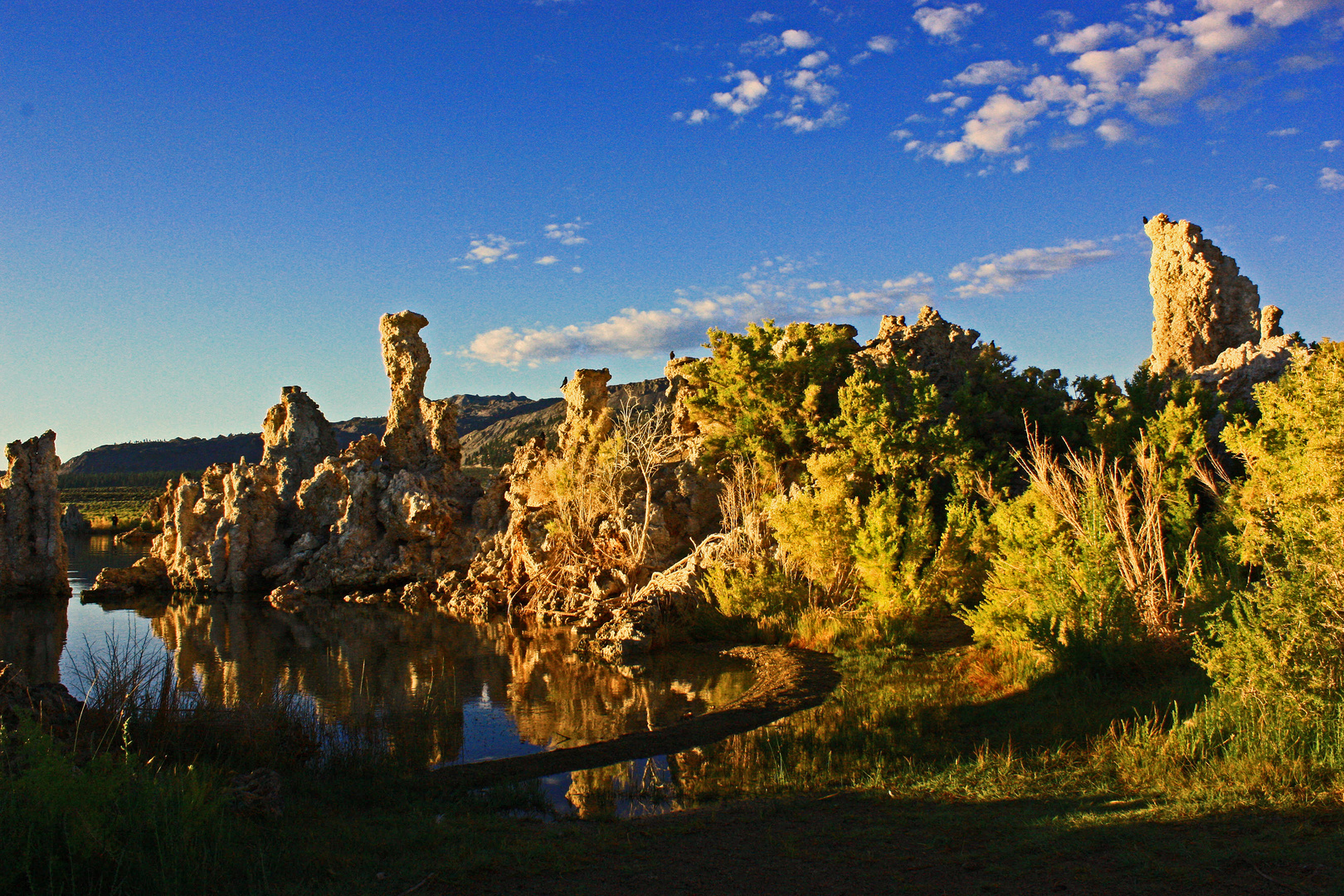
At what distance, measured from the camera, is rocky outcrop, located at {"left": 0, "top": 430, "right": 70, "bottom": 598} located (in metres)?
29.4

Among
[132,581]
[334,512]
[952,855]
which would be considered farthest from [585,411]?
[952,855]

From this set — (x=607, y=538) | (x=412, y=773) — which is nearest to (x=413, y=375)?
(x=607, y=538)

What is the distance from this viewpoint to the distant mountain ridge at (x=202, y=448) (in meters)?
128

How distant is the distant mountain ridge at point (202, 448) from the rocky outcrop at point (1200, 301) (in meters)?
104

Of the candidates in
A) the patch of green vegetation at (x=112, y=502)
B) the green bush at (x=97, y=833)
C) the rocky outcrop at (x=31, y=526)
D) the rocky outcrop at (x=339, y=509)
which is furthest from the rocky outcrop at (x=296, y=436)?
the green bush at (x=97, y=833)

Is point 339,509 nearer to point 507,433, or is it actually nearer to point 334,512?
point 334,512

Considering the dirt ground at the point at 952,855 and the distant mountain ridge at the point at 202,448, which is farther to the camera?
the distant mountain ridge at the point at 202,448

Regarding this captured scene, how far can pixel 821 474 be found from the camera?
60.6 feet

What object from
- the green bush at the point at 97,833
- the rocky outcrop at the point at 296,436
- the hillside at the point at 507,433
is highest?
the hillside at the point at 507,433

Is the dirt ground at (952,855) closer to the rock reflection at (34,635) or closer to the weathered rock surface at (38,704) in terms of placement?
the weathered rock surface at (38,704)

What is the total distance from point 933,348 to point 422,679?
1806cm

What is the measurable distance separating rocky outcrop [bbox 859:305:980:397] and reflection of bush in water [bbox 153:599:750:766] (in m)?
12.9

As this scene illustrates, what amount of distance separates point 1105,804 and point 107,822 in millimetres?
8058

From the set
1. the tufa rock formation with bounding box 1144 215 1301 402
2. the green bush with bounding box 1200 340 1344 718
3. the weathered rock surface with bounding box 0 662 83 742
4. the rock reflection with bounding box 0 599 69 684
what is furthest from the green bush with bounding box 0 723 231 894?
the tufa rock formation with bounding box 1144 215 1301 402
